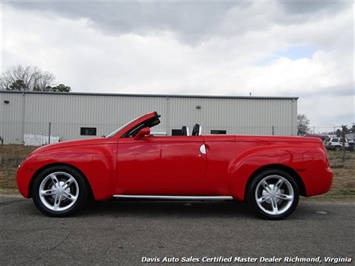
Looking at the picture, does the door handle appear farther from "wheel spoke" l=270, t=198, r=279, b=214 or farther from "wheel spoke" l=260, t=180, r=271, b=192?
"wheel spoke" l=270, t=198, r=279, b=214

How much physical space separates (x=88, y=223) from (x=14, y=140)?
2774 cm

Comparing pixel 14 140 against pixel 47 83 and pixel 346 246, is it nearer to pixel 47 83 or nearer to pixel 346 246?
pixel 346 246

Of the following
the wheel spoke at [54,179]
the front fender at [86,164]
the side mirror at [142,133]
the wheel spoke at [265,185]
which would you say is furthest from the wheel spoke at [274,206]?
the wheel spoke at [54,179]

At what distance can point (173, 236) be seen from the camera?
14.1 feet

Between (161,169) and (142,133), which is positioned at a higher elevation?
(142,133)

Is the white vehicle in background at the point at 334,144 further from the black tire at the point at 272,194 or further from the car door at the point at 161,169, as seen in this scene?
the car door at the point at 161,169

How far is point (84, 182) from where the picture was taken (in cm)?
509

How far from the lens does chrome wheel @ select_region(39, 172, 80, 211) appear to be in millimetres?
5105

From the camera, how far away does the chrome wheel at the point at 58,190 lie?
5.11m

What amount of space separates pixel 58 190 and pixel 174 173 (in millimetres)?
1739

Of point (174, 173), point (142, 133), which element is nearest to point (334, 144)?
point (174, 173)

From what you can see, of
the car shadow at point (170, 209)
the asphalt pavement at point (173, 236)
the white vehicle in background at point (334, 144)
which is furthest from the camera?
the white vehicle in background at point (334, 144)

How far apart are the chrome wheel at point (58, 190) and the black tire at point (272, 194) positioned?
2.61 meters

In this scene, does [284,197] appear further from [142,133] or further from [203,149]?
[142,133]
